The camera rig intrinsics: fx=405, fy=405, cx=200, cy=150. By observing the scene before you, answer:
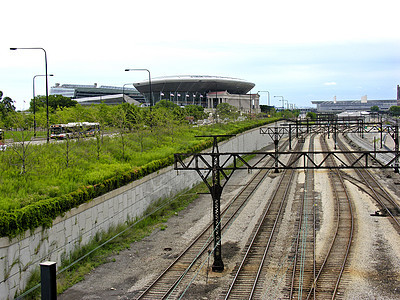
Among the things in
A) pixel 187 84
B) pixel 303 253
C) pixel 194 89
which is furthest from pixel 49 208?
pixel 194 89

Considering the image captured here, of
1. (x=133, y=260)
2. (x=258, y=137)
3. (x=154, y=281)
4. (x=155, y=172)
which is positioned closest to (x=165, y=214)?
(x=155, y=172)

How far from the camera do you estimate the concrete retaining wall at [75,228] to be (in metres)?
13.9

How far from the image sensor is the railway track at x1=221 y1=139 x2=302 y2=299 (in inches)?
597

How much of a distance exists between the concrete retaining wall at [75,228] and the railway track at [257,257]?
23.5 ft

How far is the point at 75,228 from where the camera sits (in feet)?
59.4

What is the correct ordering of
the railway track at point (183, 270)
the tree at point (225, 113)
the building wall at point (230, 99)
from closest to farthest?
the railway track at point (183, 270), the tree at point (225, 113), the building wall at point (230, 99)

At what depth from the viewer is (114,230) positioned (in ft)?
71.7

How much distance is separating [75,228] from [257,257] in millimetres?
8466

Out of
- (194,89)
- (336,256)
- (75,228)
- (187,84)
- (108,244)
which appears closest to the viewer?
(75,228)

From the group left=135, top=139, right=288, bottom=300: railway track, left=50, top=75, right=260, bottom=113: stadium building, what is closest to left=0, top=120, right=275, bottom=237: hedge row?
left=135, top=139, right=288, bottom=300: railway track

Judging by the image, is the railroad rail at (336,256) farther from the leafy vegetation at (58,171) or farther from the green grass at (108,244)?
the leafy vegetation at (58,171)

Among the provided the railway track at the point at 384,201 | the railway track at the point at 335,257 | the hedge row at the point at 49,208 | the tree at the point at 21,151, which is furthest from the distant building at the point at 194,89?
the tree at the point at 21,151

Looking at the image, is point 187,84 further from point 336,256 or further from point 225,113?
point 336,256

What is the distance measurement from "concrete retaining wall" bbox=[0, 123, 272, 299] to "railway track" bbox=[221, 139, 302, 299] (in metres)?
7.16
